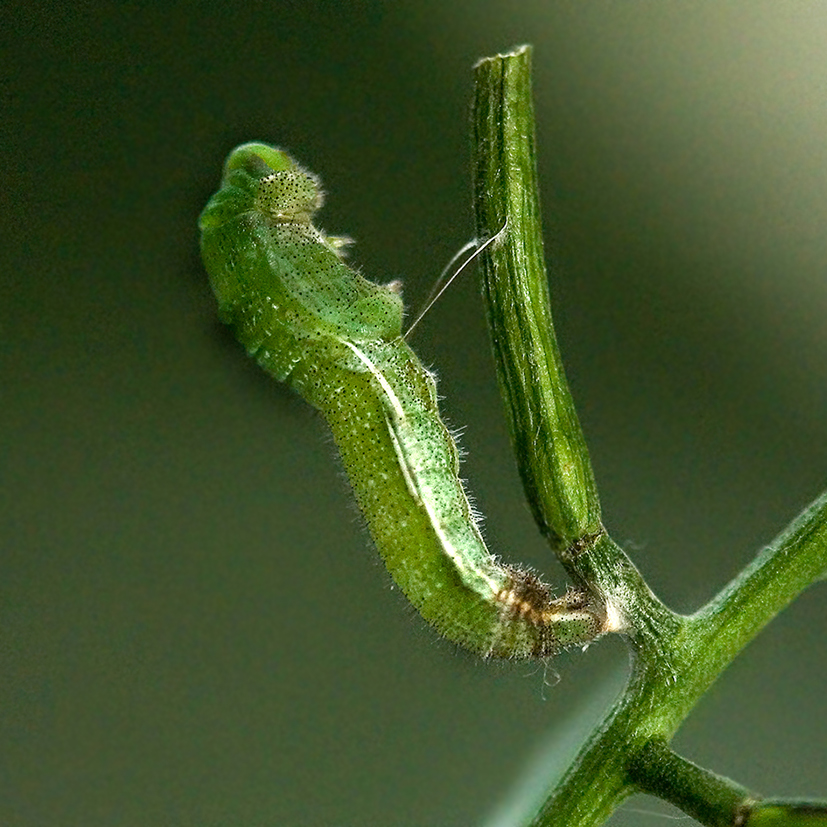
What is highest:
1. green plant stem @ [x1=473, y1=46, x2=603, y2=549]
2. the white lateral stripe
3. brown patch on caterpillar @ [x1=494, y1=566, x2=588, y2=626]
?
green plant stem @ [x1=473, y1=46, x2=603, y2=549]

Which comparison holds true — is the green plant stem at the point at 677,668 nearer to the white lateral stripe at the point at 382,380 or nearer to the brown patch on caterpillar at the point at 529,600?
the brown patch on caterpillar at the point at 529,600

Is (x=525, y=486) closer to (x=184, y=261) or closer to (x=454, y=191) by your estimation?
(x=184, y=261)

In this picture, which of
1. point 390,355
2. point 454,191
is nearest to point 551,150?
point 454,191

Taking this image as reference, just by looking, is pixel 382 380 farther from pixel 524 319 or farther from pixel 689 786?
pixel 689 786

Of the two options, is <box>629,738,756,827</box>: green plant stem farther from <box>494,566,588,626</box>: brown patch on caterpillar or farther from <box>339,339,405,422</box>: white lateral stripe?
<box>339,339,405,422</box>: white lateral stripe

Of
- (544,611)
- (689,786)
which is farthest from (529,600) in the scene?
(689,786)

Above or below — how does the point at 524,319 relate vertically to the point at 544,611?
above

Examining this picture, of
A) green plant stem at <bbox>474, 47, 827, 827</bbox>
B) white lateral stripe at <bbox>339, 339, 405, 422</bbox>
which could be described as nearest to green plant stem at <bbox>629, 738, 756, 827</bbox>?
green plant stem at <bbox>474, 47, 827, 827</bbox>
